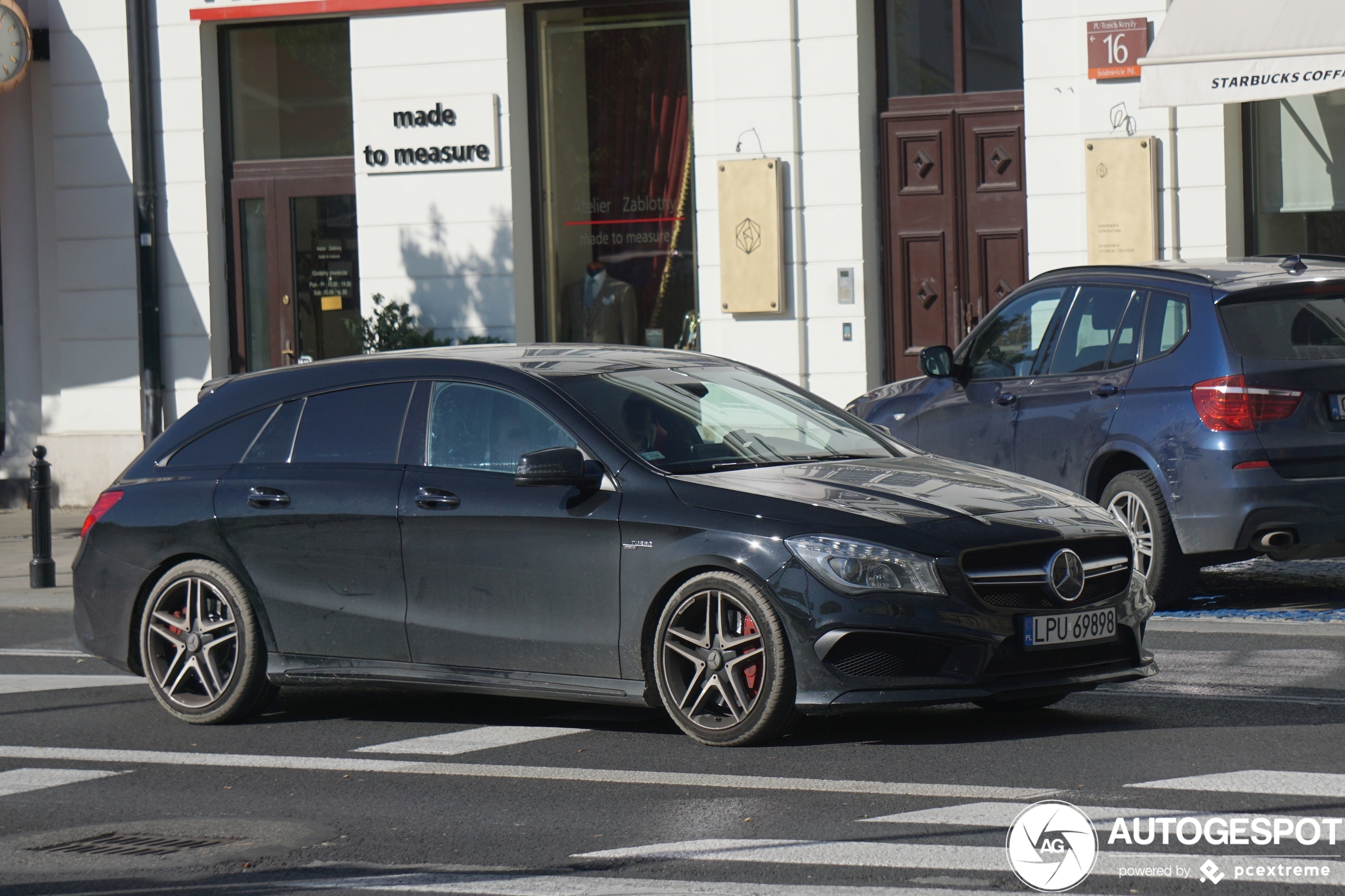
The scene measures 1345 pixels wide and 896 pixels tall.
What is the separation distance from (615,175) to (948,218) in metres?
3.30

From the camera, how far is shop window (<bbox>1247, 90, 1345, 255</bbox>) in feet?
50.9

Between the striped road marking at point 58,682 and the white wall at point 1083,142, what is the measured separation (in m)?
8.60

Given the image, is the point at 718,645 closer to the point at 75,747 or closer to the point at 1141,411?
the point at 75,747

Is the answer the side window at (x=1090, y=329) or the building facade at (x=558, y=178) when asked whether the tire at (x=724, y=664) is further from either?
the building facade at (x=558, y=178)

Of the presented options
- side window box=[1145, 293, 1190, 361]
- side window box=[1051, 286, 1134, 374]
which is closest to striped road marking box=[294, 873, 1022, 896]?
side window box=[1145, 293, 1190, 361]

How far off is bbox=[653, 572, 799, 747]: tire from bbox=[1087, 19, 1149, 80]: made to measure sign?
10.1 metres

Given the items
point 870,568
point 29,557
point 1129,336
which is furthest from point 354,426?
point 29,557

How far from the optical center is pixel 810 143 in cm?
1652

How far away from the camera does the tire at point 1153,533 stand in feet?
31.8

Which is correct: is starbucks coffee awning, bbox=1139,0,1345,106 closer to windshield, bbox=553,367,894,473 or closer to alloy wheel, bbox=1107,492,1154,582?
alloy wheel, bbox=1107,492,1154,582

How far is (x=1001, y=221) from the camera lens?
16.3m

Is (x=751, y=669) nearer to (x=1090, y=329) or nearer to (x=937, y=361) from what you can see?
(x=1090, y=329)

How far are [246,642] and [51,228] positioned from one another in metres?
12.2

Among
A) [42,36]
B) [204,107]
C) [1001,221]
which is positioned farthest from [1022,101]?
[42,36]
